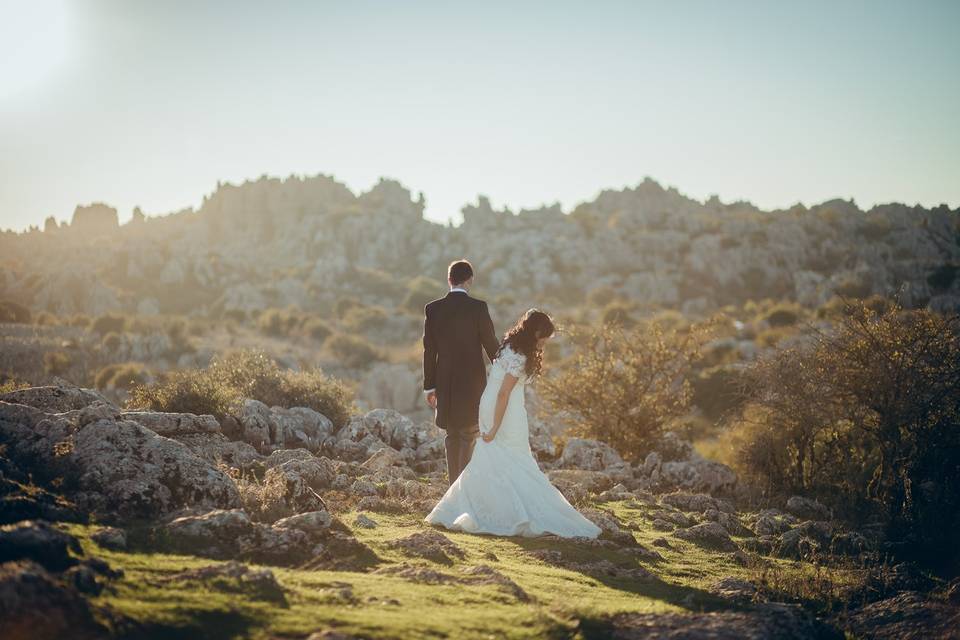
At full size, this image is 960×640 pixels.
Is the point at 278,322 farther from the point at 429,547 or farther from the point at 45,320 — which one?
the point at 429,547

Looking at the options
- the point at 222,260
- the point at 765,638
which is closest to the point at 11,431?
the point at 765,638

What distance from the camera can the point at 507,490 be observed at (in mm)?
8836

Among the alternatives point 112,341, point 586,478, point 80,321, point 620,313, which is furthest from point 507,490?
point 620,313

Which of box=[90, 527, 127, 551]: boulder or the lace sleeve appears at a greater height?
the lace sleeve

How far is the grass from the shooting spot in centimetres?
450

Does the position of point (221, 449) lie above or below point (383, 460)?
above

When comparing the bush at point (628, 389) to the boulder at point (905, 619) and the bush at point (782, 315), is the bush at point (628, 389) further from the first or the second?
the bush at point (782, 315)

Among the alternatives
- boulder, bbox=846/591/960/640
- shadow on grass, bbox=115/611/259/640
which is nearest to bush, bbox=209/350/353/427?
boulder, bbox=846/591/960/640

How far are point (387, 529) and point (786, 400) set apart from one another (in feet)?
25.7

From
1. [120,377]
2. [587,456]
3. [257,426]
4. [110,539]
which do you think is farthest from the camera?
[120,377]

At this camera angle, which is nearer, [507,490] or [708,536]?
[507,490]

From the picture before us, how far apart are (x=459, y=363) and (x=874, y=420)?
6.24 meters

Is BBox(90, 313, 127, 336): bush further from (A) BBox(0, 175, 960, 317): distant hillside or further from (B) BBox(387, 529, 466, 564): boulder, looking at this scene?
(B) BBox(387, 529, 466, 564): boulder

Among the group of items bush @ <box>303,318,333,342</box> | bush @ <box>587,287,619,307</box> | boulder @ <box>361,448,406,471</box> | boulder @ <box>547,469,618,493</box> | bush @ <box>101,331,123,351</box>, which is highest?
bush @ <box>587,287,619,307</box>
